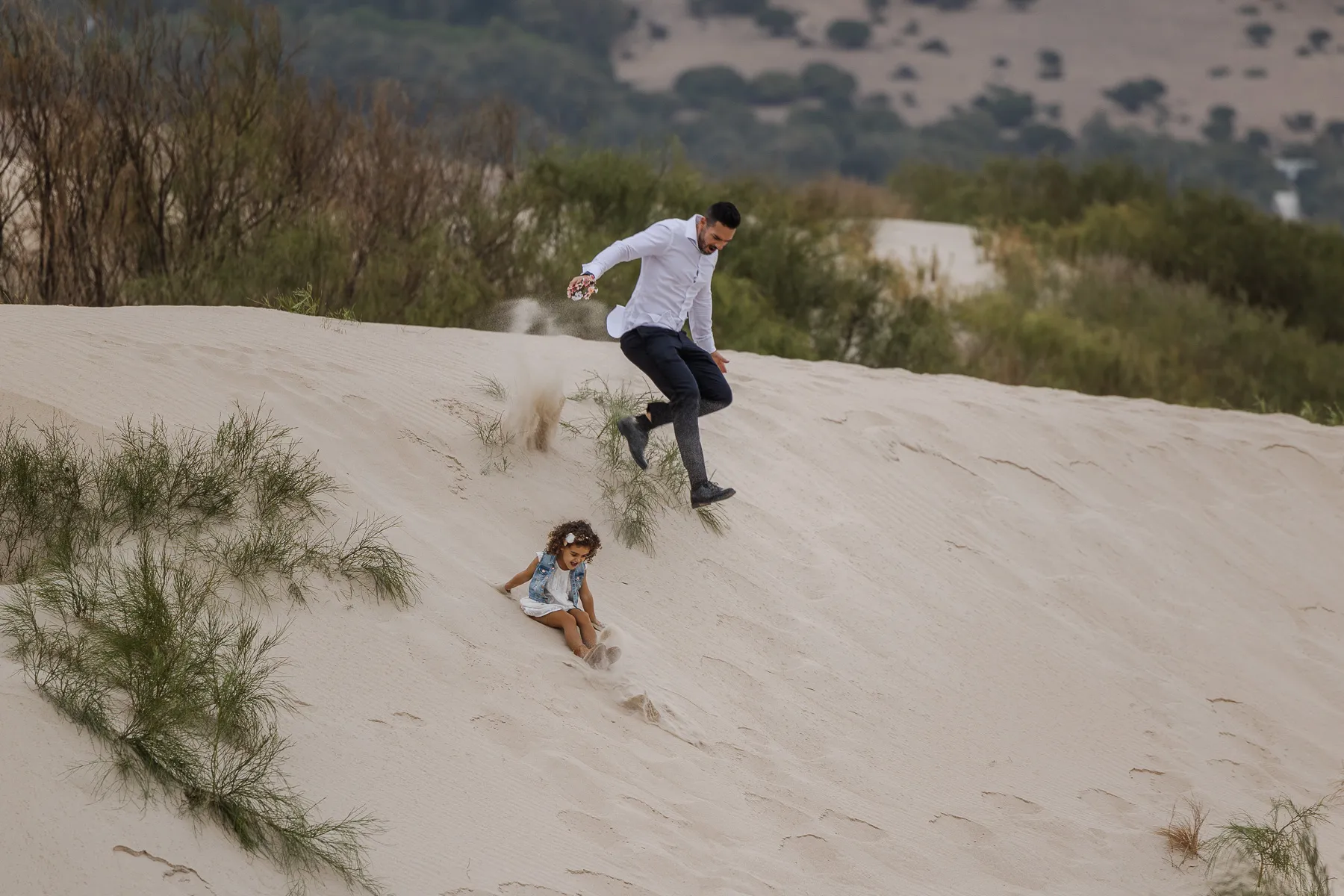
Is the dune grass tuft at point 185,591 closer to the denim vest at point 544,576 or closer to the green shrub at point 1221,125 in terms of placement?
the denim vest at point 544,576

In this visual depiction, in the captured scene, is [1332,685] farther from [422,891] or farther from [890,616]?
[422,891]

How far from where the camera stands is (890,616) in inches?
279

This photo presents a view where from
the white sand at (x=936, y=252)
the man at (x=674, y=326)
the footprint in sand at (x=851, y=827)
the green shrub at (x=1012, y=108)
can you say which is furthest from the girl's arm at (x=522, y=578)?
the green shrub at (x=1012, y=108)

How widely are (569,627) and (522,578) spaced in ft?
0.93

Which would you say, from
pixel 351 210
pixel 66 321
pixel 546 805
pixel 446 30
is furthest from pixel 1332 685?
pixel 446 30

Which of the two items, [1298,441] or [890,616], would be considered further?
[1298,441]

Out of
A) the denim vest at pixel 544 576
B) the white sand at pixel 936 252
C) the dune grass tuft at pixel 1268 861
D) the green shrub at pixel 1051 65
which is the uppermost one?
the denim vest at pixel 544 576

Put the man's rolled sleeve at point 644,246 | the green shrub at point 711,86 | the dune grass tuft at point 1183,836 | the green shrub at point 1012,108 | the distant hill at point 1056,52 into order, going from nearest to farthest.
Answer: the dune grass tuft at point 1183,836, the man's rolled sleeve at point 644,246, the distant hill at point 1056,52, the green shrub at point 1012,108, the green shrub at point 711,86

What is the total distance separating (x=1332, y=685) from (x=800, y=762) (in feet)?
12.8

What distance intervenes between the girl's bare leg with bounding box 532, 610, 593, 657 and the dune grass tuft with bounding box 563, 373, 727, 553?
3.31 feet

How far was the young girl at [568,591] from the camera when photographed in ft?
18.4

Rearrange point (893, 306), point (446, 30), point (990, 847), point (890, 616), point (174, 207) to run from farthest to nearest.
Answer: point (446, 30) < point (893, 306) < point (174, 207) < point (890, 616) < point (990, 847)

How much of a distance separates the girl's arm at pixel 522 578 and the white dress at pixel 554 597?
0.14 ft

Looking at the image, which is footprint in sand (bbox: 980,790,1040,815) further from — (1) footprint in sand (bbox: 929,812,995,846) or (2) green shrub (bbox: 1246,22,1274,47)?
(2) green shrub (bbox: 1246,22,1274,47)
